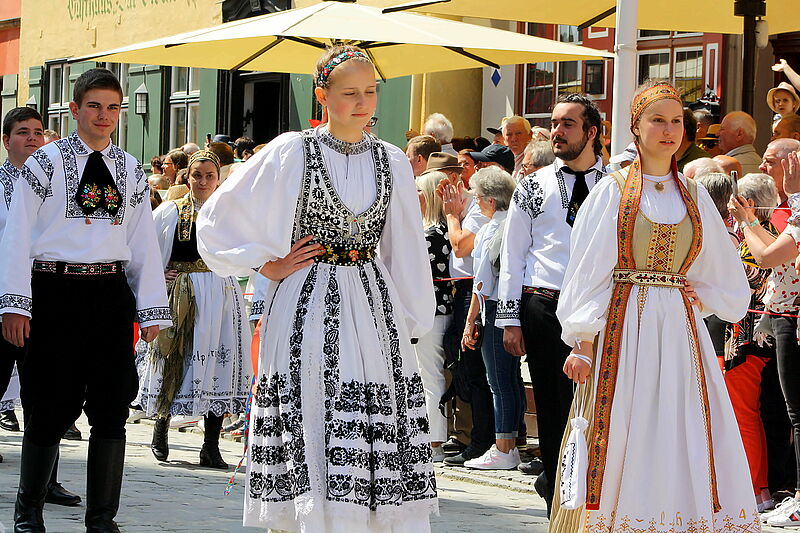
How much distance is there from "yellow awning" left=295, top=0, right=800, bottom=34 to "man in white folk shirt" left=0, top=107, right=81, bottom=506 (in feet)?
12.2

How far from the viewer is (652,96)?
5.92 m

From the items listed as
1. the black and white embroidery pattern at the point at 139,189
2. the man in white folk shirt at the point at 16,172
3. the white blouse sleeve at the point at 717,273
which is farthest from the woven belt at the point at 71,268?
the white blouse sleeve at the point at 717,273

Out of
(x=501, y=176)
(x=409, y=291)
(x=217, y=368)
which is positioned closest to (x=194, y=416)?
(x=217, y=368)

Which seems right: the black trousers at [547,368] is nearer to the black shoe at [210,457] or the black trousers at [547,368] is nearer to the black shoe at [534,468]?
the black shoe at [534,468]

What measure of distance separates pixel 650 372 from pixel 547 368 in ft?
3.24

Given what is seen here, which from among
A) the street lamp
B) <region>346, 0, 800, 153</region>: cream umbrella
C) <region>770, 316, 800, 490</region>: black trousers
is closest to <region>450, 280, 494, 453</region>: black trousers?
<region>346, 0, 800, 153</region>: cream umbrella

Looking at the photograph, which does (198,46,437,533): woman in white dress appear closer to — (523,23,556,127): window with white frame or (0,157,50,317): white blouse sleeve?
(0,157,50,317): white blouse sleeve

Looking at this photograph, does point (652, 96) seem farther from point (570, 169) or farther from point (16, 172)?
point (16, 172)

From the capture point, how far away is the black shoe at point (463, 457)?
929cm

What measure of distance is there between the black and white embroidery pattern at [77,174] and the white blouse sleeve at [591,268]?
2048 mm

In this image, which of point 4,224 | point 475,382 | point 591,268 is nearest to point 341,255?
point 591,268

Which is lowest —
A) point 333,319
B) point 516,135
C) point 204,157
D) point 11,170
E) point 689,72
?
point 333,319

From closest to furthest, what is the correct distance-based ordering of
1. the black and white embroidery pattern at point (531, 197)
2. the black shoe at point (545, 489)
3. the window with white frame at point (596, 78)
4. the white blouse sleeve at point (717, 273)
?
the white blouse sleeve at point (717, 273) < the black and white embroidery pattern at point (531, 197) < the black shoe at point (545, 489) < the window with white frame at point (596, 78)

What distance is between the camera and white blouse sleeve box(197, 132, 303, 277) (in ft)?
17.3
